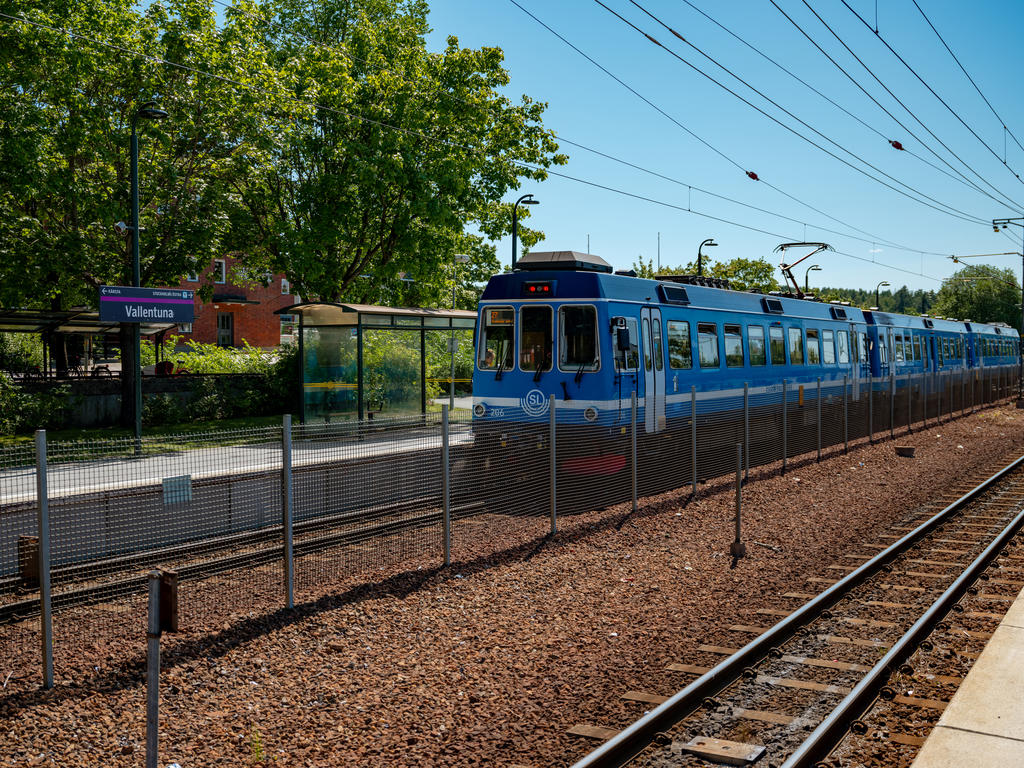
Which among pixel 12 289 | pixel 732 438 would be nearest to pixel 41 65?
pixel 12 289

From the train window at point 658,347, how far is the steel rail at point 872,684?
7050 millimetres

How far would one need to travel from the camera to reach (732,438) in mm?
19031

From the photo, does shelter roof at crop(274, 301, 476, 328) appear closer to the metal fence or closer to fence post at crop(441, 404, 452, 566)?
the metal fence

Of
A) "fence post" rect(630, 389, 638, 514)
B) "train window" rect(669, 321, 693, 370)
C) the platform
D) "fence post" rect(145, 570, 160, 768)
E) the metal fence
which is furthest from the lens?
"train window" rect(669, 321, 693, 370)

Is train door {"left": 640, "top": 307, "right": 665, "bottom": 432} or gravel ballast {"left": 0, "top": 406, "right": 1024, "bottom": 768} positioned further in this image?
train door {"left": 640, "top": 307, "right": 665, "bottom": 432}

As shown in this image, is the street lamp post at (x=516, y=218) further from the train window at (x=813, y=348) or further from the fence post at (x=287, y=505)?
the fence post at (x=287, y=505)

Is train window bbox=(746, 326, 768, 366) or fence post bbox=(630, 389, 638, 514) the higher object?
train window bbox=(746, 326, 768, 366)

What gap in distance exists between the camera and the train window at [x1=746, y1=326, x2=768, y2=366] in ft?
68.9

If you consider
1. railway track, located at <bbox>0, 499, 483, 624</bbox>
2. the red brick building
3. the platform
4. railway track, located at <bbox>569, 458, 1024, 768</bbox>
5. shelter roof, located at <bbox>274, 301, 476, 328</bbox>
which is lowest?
railway track, located at <bbox>569, 458, 1024, 768</bbox>

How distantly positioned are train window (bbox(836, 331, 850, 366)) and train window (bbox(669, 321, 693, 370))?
10885mm

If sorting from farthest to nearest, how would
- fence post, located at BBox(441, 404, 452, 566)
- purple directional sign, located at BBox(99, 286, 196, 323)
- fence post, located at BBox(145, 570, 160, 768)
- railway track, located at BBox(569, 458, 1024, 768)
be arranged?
purple directional sign, located at BBox(99, 286, 196, 323)
fence post, located at BBox(441, 404, 452, 566)
railway track, located at BBox(569, 458, 1024, 768)
fence post, located at BBox(145, 570, 160, 768)

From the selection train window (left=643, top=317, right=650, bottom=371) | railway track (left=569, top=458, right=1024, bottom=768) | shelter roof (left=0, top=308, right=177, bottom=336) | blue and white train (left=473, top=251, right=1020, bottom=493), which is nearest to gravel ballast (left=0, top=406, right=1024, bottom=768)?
railway track (left=569, top=458, right=1024, bottom=768)

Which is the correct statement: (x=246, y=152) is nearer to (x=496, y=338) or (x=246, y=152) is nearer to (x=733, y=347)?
(x=496, y=338)

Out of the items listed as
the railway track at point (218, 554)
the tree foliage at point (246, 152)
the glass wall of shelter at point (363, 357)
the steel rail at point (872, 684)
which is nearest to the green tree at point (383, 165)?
the tree foliage at point (246, 152)
